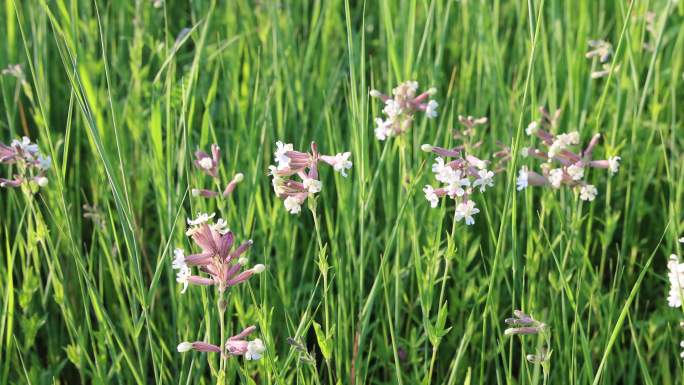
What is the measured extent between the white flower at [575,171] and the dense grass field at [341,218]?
0.13m

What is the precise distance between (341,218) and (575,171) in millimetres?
628

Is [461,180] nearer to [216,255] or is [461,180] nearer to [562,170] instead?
[562,170]

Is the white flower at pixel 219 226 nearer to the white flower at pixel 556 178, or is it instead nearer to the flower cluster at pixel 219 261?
the flower cluster at pixel 219 261

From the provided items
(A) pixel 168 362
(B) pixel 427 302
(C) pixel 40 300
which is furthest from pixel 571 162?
(C) pixel 40 300

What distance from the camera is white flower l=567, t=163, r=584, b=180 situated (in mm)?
1796

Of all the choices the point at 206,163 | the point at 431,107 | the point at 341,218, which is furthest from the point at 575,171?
the point at 206,163

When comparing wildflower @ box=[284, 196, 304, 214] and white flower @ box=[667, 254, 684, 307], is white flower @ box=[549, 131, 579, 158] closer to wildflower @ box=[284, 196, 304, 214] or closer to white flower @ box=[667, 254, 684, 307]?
white flower @ box=[667, 254, 684, 307]

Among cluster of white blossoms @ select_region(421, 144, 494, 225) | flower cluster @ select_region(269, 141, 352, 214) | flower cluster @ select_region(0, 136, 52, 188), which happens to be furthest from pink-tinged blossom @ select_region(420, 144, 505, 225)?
flower cluster @ select_region(0, 136, 52, 188)

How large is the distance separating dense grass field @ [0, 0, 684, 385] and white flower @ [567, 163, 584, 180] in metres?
0.13

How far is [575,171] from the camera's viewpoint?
1.80m

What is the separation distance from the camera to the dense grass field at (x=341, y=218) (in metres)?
1.62

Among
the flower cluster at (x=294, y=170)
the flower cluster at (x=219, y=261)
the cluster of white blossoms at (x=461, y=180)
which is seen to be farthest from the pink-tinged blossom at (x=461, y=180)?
the flower cluster at (x=219, y=261)

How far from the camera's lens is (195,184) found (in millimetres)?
2070

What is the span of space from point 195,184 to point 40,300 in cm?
57
